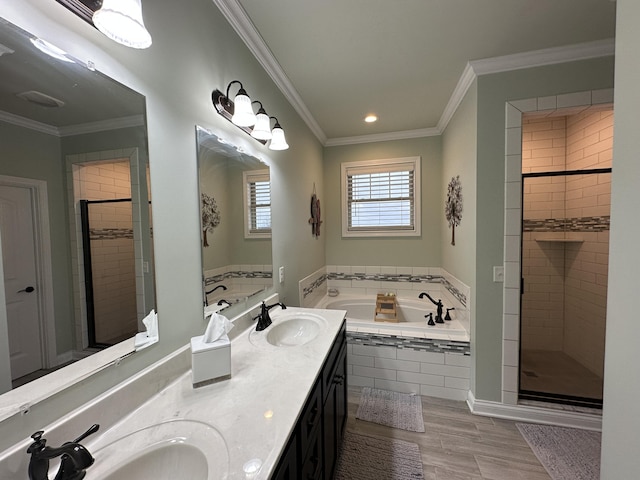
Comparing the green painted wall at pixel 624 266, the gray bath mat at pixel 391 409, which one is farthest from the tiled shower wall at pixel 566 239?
the green painted wall at pixel 624 266

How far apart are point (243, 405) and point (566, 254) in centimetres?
361

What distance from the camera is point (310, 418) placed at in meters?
0.97

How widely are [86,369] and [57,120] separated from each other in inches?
28.5

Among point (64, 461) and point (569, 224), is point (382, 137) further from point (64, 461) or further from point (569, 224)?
point (64, 461)

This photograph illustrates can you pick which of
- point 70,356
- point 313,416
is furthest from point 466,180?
point 70,356

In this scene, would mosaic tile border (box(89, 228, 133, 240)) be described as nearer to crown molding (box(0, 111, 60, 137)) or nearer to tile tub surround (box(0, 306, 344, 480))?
crown molding (box(0, 111, 60, 137))

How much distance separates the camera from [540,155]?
9.34 ft

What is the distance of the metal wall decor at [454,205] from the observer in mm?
2455

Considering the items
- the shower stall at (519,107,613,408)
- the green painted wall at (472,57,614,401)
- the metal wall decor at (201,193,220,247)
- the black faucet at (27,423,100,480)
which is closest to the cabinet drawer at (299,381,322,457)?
the black faucet at (27,423,100,480)

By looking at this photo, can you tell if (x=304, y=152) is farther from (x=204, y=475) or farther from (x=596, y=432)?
(x=596, y=432)

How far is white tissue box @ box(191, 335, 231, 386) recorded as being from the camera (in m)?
0.94

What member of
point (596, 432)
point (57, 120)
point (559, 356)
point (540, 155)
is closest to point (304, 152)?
point (57, 120)

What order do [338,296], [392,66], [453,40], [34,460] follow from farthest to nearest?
1. [338,296]
2. [392,66]
3. [453,40]
4. [34,460]

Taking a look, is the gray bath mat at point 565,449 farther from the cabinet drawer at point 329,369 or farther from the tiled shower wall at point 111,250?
the tiled shower wall at point 111,250
